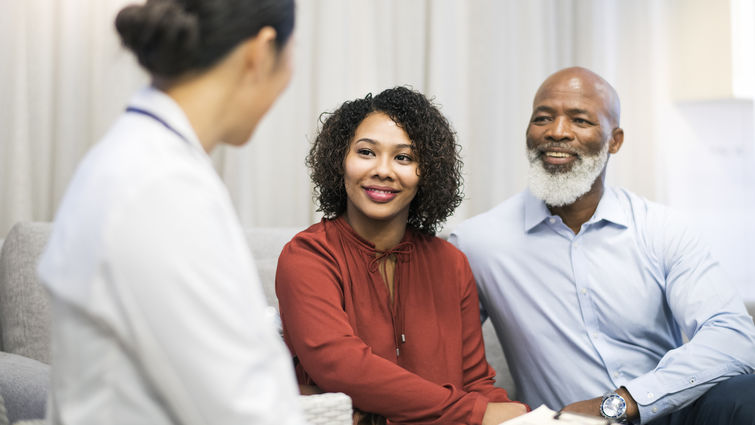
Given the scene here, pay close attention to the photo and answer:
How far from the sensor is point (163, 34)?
31.4 inches

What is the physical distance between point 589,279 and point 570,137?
0.40 meters

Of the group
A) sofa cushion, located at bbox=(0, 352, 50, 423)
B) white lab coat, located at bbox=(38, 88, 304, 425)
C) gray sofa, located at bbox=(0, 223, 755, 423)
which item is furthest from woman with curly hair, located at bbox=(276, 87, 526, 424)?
white lab coat, located at bbox=(38, 88, 304, 425)

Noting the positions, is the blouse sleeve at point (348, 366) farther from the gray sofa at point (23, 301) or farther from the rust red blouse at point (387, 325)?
the gray sofa at point (23, 301)

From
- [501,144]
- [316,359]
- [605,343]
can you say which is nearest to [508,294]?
[605,343]

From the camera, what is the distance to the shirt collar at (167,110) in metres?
0.80

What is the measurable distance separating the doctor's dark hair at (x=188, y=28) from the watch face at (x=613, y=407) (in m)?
1.33

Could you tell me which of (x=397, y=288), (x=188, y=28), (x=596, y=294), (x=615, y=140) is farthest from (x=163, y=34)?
(x=615, y=140)

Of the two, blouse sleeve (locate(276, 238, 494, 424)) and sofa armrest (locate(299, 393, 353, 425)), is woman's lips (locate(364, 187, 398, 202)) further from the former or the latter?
sofa armrest (locate(299, 393, 353, 425))

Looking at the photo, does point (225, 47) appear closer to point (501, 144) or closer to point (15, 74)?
point (15, 74)

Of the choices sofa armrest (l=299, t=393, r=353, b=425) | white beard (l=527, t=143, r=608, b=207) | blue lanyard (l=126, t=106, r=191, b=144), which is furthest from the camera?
white beard (l=527, t=143, r=608, b=207)

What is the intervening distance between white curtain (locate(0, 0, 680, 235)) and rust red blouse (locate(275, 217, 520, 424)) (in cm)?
83

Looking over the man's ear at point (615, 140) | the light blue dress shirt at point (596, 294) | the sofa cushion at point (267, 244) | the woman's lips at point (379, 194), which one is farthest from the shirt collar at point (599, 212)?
the sofa cushion at point (267, 244)

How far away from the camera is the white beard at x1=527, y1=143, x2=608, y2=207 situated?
6.59 ft

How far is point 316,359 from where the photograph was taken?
1.48 m
